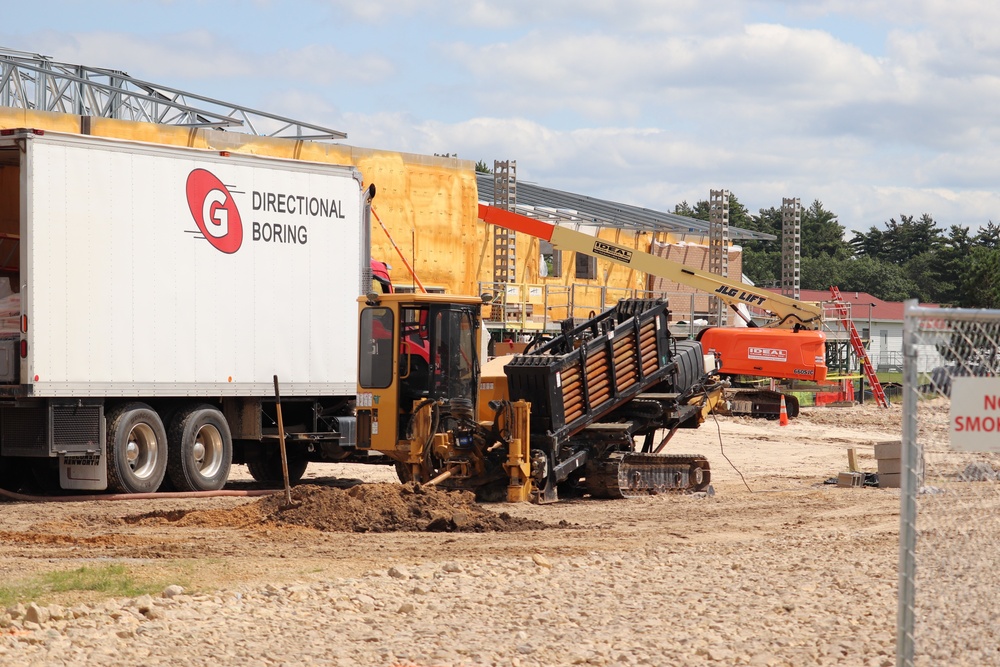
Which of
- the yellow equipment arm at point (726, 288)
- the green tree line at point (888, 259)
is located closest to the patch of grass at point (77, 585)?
the yellow equipment arm at point (726, 288)

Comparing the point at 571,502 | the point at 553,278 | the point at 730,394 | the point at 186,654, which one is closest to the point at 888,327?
the point at 553,278

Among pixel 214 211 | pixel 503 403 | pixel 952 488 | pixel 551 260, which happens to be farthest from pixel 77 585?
pixel 551 260

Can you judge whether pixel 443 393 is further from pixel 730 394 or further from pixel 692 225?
pixel 692 225

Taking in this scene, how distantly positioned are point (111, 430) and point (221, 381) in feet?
5.26

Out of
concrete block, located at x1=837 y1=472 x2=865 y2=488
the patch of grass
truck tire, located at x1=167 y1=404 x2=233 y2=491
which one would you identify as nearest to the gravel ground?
the patch of grass

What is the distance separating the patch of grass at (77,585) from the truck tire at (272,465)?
27.9ft

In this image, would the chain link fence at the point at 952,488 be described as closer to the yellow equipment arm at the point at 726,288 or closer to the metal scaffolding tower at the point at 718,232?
the yellow equipment arm at the point at 726,288

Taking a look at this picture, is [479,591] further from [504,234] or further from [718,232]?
[718,232]

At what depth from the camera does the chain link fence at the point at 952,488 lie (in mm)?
6051

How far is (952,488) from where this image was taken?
767 cm

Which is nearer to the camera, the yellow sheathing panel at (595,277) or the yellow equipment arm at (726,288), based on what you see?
the yellow equipment arm at (726,288)

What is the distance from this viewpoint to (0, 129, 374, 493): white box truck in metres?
15.1

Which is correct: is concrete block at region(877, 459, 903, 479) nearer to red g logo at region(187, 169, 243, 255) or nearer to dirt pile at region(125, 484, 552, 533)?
dirt pile at region(125, 484, 552, 533)

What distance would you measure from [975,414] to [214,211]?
39.5 feet
